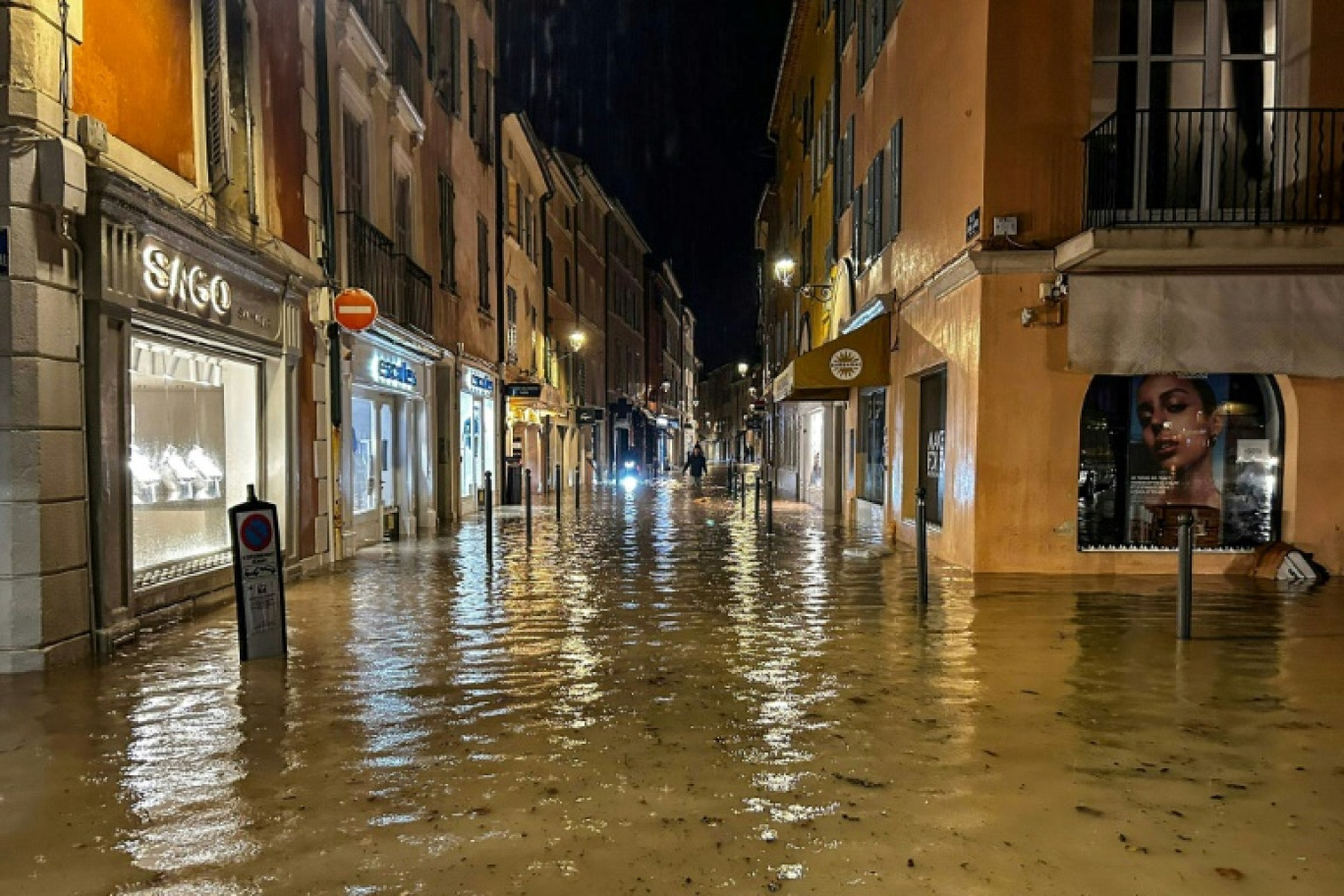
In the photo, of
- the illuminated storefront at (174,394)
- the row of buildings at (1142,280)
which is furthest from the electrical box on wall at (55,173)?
the row of buildings at (1142,280)

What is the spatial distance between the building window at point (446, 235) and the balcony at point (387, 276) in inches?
54.7

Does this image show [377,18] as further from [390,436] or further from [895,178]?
[895,178]

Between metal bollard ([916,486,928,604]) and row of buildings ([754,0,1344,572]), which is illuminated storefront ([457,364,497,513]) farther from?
metal bollard ([916,486,928,604])

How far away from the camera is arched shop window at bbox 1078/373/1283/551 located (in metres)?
10.8

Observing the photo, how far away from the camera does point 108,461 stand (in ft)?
22.5

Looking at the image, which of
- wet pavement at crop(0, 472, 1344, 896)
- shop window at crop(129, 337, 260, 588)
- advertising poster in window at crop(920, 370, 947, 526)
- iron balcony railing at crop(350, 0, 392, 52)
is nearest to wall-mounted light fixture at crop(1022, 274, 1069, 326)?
advertising poster in window at crop(920, 370, 947, 526)

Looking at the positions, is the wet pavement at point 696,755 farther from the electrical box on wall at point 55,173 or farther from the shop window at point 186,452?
the electrical box on wall at point 55,173

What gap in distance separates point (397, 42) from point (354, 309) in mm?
6249

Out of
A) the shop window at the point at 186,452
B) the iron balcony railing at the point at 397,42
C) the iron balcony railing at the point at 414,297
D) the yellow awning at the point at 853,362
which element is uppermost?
the iron balcony railing at the point at 397,42

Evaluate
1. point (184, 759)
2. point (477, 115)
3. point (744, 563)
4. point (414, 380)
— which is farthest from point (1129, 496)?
point (477, 115)

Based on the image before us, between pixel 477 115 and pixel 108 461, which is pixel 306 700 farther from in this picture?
pixel 477 115

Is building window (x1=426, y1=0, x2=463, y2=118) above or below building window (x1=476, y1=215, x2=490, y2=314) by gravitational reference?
above

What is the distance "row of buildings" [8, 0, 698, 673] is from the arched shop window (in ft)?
31.0

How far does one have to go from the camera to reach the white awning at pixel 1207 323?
10094 mm
